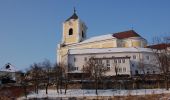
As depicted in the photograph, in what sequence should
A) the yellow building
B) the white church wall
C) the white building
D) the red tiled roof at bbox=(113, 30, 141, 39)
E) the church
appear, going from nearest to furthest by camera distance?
the white building, the church, the white church wall, the yellow building, the red tiled roof at bbox=(113, 30, 141, 39)

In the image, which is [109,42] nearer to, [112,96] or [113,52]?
[113,52]

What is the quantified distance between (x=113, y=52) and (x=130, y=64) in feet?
17.9

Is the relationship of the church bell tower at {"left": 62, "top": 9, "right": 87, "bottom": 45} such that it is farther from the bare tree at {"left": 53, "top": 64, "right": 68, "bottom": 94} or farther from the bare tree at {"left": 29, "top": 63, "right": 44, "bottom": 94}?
the bare tree at {"left": 53, "top": 64, "right": 68, "bottom": 94}

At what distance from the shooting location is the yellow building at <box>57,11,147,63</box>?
93.4 meters

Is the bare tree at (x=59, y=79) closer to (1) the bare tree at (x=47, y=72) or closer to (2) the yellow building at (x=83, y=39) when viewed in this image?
(1) the bare tree at (x=47, y=72)

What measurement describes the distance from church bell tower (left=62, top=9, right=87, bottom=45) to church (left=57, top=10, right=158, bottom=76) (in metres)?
1.86

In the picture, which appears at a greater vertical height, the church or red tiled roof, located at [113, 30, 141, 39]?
red tiled roof, located at [113, 30, 141, 39]

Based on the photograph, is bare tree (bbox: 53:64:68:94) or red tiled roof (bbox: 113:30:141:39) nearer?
Result: bare tree (bbox: 53:64:68:94)

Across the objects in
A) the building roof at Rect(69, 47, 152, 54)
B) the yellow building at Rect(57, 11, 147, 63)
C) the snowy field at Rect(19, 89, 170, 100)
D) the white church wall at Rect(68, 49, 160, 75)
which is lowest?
the snowy field at Rect(19, 89, 170, 100)

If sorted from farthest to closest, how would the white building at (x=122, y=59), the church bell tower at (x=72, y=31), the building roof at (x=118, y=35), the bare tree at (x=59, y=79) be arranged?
the church bell tower at (x=72, y=31)
the building roof at (x=118, y=35)
the white building at (x=122, y=59)
the bare tree at (x=59, y=79)

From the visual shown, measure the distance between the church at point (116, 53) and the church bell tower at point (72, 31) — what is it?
186cm

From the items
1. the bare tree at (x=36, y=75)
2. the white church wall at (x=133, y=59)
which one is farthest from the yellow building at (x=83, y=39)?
the bare tree at (x=36, y=75)

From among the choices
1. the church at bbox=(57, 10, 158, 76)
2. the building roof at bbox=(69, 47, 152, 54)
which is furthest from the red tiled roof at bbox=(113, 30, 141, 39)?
the building roof at bbox=(69, 47, 152, 54)

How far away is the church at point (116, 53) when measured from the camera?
8212 cm
